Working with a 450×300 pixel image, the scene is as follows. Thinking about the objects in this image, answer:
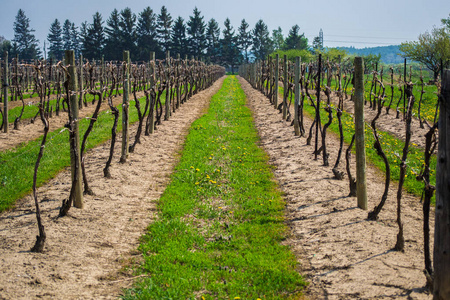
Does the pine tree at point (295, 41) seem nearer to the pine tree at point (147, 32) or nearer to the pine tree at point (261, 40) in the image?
the pine tree at point (261, 40)

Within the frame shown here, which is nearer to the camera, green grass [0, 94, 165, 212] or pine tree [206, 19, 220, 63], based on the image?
green grass [0, 94, 165, 212]

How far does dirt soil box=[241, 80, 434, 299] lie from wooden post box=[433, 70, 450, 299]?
484 millimetres

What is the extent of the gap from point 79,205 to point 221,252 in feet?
7.20

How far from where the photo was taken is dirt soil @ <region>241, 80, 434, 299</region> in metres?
3.84

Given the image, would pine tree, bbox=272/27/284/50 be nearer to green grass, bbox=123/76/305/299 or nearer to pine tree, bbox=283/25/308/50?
pine tree, bbox=283/25/308/50

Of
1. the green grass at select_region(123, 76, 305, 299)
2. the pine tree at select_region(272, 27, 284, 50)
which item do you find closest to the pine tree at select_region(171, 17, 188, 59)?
the pine tree at select_region(272, 27, 284, 50)

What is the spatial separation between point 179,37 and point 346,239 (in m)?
80.9

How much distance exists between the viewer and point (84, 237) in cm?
498

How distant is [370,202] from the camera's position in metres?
6.18

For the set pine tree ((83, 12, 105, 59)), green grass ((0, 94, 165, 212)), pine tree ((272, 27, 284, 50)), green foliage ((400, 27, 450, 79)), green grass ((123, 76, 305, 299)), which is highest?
pine tree ((272, 27, 284, 50))

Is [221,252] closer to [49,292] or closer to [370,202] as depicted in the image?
[49,292]

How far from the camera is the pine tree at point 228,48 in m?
96.4

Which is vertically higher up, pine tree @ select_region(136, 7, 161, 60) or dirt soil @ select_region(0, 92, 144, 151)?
pine tree @ select_region(136, 7, 161, 60)

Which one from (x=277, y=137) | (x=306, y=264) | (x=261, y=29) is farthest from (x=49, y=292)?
(x=261, y=29)
